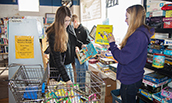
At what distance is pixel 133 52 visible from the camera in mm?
1155

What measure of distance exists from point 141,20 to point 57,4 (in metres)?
6.16

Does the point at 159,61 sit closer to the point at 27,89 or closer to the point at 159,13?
the point at 159,13

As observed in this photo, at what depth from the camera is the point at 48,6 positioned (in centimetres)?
653

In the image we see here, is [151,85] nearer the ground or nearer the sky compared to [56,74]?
nearer the ground

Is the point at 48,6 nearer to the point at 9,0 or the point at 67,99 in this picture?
the point at 9,0

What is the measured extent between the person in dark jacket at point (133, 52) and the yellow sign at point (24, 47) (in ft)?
3.25

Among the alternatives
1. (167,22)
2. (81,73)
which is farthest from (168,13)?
(81,73)

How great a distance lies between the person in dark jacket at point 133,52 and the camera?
1162mm

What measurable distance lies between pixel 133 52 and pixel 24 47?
129cm

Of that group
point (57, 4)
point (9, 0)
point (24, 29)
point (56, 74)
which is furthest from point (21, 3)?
point (56, 74)

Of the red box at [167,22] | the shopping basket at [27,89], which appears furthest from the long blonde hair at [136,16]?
the shopping basket at [27,89]

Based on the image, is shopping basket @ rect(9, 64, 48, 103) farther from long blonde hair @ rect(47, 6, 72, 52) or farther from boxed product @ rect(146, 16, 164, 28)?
boxed product @ rect(146, 16, 164, 28)

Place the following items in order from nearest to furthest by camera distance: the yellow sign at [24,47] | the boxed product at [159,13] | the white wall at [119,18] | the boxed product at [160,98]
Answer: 1. the boxed product at [160,98]
2. the boxed product at [159,13]
3. the yellow sign at [24,47]
4. the white wall at [119,18]

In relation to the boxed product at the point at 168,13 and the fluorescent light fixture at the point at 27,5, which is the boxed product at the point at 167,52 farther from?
the fluorescent light fixture at the point at 27,5
